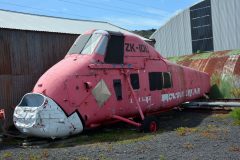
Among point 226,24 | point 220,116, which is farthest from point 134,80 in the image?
point 226,24

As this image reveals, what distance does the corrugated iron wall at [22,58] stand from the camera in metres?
14.9

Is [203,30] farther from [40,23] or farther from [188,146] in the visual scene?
[188,146]

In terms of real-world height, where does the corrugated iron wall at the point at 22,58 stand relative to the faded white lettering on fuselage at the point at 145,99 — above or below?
above

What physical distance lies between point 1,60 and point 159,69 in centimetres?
590

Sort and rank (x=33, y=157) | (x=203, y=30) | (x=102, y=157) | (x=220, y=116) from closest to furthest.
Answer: (x=102, y=157)
(x=33, y=157)
(x=220, y=116)
(x=203, y=30)

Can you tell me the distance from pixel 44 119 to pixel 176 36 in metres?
35.7

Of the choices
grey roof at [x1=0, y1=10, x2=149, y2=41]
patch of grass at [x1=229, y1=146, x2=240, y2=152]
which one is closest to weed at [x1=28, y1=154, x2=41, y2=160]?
patch of grass at [x1=229, y1=146, x2=240, y2=152]

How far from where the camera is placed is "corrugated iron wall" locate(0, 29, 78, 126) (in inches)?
586

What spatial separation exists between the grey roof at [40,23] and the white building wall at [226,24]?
2046 cm

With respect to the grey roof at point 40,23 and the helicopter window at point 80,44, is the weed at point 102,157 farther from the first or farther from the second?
the grey roof at point 40,23

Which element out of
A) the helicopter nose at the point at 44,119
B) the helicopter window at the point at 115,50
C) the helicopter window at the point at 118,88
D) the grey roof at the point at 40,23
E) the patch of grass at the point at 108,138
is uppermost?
the grey roof at the point at 40,23

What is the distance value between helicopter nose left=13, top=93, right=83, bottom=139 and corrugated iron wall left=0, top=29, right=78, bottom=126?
10.7 feet

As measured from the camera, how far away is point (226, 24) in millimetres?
39156

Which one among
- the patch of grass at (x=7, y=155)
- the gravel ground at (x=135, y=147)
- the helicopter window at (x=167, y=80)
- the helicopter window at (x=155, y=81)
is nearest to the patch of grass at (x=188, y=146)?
the gravel ground at (x=135, y=147)
